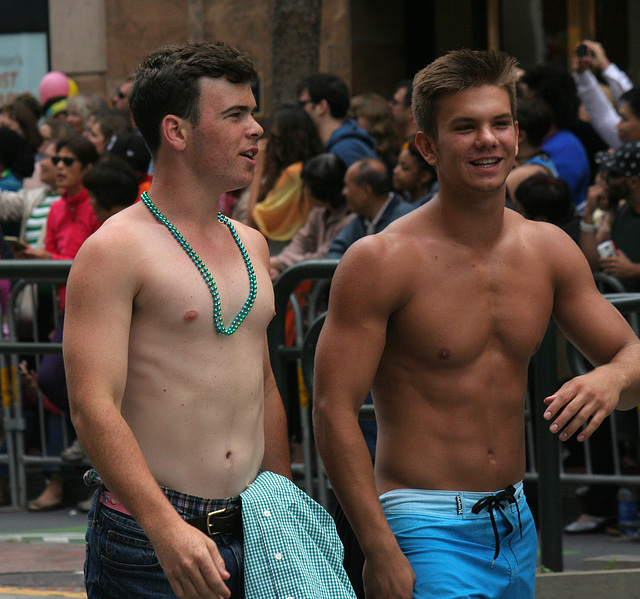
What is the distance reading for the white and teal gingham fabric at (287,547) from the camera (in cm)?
265

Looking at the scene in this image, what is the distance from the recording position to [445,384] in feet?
10.2

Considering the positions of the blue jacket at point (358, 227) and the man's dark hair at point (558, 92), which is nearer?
the blue jacket at point (358, 227)

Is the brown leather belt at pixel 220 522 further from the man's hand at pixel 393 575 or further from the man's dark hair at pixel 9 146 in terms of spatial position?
the man's dark hair at pixel 9 146

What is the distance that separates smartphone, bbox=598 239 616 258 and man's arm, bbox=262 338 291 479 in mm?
3322

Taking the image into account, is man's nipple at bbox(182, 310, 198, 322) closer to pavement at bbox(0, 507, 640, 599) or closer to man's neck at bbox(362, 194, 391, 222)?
pavement at bbox(0, 507, 640, 599)

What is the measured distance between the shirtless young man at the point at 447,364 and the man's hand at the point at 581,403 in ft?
0.17

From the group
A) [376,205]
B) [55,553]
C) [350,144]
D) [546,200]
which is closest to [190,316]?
[55,553]

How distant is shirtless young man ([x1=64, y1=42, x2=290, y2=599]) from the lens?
8.16ft

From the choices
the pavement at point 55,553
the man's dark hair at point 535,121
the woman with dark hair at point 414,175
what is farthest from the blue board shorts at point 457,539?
the man's dark hair at point 535,121

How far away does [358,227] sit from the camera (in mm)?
6676

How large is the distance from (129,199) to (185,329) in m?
4.41

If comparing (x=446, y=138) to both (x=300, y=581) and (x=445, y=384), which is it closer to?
(x=445, y=384)

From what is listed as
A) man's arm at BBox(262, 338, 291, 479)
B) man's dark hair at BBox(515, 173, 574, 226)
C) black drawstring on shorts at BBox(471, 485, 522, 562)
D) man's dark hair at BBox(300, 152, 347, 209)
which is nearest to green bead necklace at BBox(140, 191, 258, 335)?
man's arm at BBox(262, 338, 291, 479)

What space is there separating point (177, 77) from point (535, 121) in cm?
455
